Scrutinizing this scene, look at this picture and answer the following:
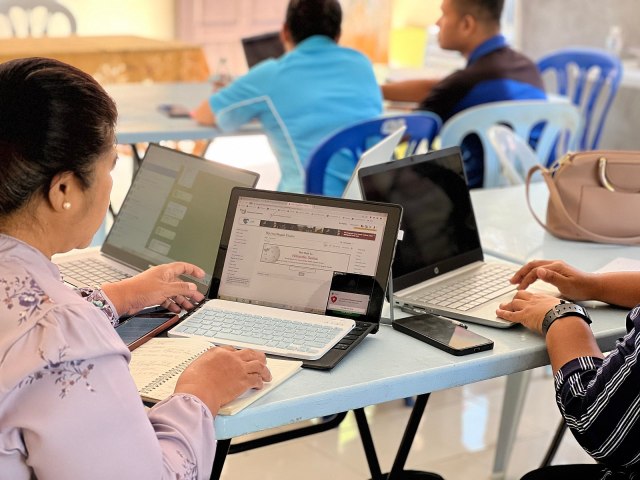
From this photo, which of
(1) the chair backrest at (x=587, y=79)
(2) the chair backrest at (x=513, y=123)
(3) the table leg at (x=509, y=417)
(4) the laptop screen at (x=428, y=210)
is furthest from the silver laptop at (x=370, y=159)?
(1) the chair backrest at (x=587, y=79)

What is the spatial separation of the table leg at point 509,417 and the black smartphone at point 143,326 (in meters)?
1.29

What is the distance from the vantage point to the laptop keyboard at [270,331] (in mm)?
1613

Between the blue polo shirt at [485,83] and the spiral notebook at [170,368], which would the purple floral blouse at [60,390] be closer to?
the spiral notebook at [170,368]

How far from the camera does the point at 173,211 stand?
6.79 feet

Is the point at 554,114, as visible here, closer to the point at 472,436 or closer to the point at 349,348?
the point at 472,436

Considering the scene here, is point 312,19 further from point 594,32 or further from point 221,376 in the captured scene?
point 594,32

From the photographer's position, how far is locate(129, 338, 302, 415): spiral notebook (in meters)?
1.43

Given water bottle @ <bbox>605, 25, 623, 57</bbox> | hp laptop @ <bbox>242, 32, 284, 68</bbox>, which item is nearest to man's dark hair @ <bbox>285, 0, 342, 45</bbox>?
hp laptop @ <bbox>242, 32, 284, 68</bbox>

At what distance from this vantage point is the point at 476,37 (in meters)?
3.87

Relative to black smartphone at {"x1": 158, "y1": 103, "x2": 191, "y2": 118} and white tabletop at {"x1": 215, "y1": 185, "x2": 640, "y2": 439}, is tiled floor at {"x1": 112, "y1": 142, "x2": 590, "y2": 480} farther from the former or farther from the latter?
white tabletop at {"x1": 215, "y1": 185, "x2": 640, "y2": 439}

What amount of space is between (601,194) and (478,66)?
1574 mm

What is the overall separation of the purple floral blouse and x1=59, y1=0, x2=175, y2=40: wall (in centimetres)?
589

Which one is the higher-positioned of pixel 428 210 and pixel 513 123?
pixel 428 210

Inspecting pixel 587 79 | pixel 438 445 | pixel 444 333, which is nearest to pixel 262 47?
pixel 587 79
